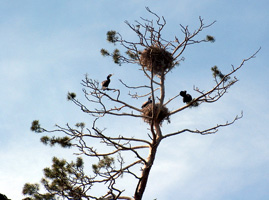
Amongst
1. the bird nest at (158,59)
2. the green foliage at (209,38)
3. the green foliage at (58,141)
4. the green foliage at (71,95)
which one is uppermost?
the green foliage at (209,38)

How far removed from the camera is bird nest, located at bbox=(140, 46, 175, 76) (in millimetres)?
11711

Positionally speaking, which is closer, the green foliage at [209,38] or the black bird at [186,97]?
the black bird at [186,97]

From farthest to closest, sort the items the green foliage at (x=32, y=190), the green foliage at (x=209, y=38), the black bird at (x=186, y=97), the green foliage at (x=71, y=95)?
the green foliage at (x=209, y=38) → the black bird at (x=186, y=97) → the green foliage at (x=71, y=95) → the green foliage at (x=32, y=190)

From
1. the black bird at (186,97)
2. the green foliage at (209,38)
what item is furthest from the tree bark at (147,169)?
the green foliage at (209,38)

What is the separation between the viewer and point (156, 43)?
1218 centimetres

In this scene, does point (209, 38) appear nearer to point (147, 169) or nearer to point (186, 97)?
point (186, 97)

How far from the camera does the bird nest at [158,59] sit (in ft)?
38.4

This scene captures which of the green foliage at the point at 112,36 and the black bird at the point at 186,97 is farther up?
the green foliage at the point at 112,36

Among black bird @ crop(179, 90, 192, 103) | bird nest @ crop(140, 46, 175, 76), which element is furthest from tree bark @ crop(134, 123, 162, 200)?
bird nest @ crop(140, 46, 175, 76)

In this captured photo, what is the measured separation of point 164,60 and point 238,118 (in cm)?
297

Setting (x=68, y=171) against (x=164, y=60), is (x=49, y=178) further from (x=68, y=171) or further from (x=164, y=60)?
(x=164, y=60)

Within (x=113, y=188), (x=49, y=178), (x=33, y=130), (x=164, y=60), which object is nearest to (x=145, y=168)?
(x=113, y=188)

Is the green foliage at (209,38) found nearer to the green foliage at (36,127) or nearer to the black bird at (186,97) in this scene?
the black bird at (186,97)

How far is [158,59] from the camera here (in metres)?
11.8
